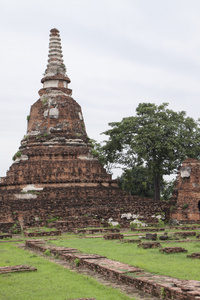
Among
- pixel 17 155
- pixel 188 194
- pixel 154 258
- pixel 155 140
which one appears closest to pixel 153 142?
pixel 155 140

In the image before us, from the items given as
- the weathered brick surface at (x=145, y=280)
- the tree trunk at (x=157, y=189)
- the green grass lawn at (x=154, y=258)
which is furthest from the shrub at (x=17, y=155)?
the weathered brick surface at (x=145, y=280)

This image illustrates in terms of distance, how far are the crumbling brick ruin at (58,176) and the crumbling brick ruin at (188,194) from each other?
924 millimetres

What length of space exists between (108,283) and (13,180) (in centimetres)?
2230

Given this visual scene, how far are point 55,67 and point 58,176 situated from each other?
10776mm

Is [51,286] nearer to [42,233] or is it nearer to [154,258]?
[154,258]

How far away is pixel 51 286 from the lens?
8305 mm

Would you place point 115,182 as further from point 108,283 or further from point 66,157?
point 108,283

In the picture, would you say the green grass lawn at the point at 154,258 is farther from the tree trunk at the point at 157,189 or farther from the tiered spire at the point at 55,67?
the tiered spire at the point at 55,67

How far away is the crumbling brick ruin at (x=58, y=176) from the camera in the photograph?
82.2 ft

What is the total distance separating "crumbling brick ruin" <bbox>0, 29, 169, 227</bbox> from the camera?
25062mm

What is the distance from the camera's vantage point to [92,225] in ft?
76.1

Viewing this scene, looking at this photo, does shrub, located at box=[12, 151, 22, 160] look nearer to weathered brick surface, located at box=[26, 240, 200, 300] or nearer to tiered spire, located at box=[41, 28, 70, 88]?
tiered spire, located at box=[41, 28, 70, 88]

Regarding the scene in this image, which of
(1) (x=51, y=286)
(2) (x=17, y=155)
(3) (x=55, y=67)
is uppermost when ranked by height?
(3) (x=55, y=67)

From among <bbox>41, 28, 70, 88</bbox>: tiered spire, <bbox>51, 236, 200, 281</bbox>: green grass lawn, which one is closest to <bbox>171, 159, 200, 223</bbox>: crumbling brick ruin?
<bbox>51, 236, 200, 281</bbox>: green grass lawn
